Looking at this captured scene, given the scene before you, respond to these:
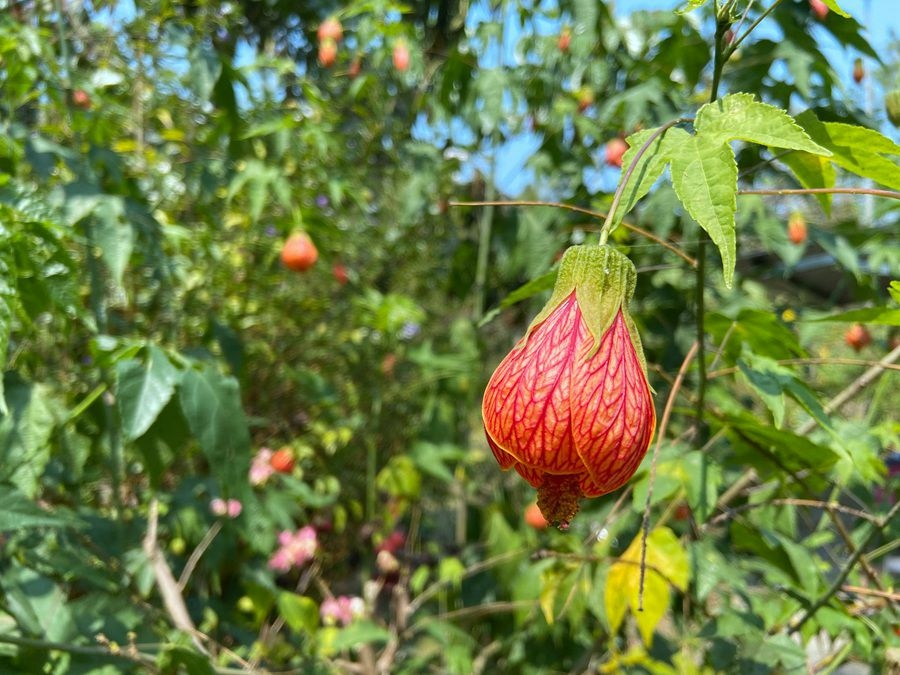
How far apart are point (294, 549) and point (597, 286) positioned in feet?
5.37

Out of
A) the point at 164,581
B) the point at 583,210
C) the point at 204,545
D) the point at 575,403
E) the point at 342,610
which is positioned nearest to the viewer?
the point at 575,403

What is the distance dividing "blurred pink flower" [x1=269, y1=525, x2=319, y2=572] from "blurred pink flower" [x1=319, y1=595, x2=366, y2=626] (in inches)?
5.2

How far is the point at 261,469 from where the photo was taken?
6.47ft

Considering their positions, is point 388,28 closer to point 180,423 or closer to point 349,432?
point 349,432

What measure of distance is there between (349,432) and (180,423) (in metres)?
1.16

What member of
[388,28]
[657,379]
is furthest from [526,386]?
[388,28]

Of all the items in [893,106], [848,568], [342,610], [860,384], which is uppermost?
[893,106]

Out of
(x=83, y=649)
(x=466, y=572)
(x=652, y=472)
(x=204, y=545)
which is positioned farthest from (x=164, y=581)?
(x=652, y=472)

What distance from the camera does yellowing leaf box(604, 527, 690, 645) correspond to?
926 millimetres

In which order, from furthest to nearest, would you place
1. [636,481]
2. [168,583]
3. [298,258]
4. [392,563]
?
[392,563], [298,258], [168,583], [636,481]

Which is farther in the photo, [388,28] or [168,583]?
[388,28]

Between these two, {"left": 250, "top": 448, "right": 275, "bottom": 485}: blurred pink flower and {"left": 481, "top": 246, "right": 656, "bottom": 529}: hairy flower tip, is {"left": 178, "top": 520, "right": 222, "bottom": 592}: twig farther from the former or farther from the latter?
{"left": 481, "top": 246, "right": 656, "bottom": 529}: hairy flower tip

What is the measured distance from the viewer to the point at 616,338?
549mm

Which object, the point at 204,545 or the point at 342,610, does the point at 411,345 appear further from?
the point at 204,545
